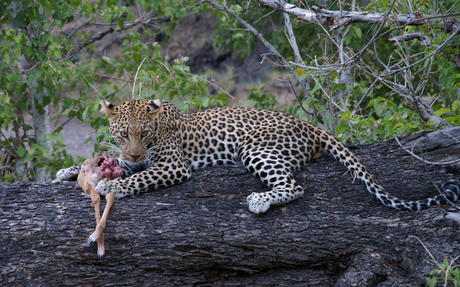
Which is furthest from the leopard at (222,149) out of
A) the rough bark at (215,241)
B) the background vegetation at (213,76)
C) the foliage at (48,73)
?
the foliage at (48,73)

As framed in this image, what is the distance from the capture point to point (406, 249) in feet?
14.6

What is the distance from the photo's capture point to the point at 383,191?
191 inches

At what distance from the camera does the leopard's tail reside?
468 cm

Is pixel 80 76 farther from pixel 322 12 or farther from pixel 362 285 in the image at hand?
pixel 362 285

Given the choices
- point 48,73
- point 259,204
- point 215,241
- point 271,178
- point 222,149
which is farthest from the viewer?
point 48,73

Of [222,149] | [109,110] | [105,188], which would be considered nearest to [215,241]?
[105,188]

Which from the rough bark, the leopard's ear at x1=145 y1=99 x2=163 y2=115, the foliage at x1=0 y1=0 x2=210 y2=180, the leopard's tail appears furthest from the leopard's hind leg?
the foliage at x1=0 y1=0 x2=210 y2=180

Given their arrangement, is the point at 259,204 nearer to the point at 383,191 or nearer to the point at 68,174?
the point at 383,191

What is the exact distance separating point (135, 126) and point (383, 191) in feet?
10.2

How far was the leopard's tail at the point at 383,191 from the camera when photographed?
15.4ft

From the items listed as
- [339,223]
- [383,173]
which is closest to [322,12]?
[383,173]

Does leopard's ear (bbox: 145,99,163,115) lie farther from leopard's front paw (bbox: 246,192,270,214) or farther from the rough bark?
leopard's front paw (bbox: 246,192,270,214)

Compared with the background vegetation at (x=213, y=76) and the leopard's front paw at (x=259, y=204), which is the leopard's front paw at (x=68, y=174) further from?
the leopard's front paw at (x=259, y=204)

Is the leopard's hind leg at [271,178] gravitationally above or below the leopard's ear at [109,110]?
below
